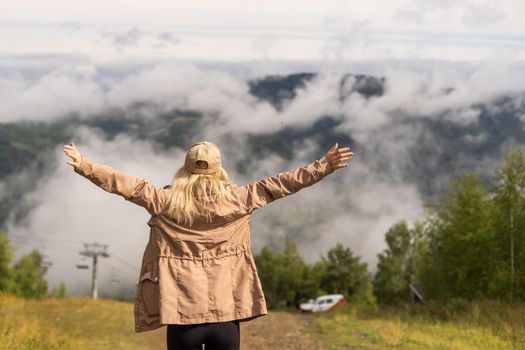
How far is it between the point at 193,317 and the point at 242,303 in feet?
1.09

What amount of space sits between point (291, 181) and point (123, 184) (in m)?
1.11

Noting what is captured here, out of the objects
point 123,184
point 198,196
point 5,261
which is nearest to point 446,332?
point 198,196

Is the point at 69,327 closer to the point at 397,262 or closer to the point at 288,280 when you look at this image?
the point at 397,262

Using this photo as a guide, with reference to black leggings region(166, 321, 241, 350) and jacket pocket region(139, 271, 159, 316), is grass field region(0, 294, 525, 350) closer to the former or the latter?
jacket pocket region(139, 271, 159, 316)

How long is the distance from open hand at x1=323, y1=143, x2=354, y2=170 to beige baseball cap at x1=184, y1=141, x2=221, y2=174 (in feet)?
2.43

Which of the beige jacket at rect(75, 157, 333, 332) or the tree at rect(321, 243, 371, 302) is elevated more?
the tree at rect(321, 243, 371, 302)

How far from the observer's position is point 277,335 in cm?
1872

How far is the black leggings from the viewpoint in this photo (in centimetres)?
594

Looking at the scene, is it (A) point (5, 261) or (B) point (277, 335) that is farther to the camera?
(A) point (5, 261)

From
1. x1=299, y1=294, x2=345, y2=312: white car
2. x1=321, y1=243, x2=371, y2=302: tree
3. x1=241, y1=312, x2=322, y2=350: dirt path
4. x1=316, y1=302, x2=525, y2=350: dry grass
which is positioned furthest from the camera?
x1=321, y1=243, x2=371, y2=302: tree

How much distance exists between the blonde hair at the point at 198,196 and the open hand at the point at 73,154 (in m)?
0.63

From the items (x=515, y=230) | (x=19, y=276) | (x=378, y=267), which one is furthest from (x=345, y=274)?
(x=515, y=230)

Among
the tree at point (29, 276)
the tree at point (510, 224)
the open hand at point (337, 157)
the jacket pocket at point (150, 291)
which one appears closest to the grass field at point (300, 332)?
the jacket pocket at point (150, 291)

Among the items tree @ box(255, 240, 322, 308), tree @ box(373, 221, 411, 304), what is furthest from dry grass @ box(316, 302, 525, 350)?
tree @ box(255, 240, 322, 308)
